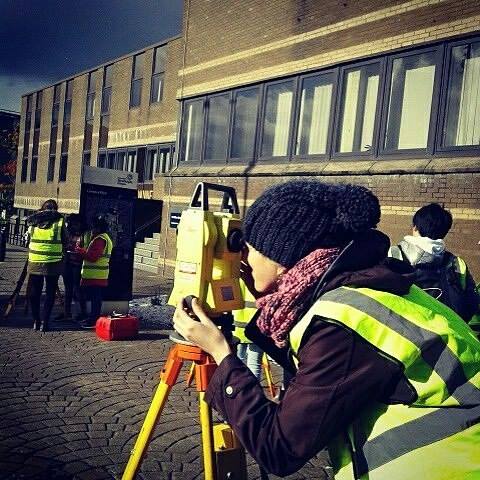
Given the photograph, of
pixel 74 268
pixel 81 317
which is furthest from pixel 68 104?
Answer: pixel 81 317

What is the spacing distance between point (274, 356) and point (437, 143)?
8.36 metres

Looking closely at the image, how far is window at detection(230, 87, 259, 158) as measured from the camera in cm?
1290

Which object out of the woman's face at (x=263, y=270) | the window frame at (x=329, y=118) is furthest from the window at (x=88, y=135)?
the woman's face at (x=263, y=270)

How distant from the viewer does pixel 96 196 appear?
8664 mm

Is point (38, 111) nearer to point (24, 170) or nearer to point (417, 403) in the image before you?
point (24, 170)

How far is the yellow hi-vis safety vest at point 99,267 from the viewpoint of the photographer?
8.02 m

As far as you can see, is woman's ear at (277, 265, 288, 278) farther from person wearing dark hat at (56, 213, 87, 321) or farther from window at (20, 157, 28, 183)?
window at (20, 157, 28, 183)

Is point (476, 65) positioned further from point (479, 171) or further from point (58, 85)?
point (58, 85)

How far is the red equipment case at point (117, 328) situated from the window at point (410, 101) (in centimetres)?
606

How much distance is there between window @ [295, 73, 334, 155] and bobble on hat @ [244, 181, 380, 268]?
9727mm

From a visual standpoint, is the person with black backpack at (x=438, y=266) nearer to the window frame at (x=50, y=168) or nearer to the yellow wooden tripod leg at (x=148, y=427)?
the yellow wooden tripod leg at (x=148, y=427)

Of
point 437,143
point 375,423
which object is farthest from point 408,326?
point 437,143

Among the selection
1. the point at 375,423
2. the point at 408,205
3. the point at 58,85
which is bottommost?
the point at 375,423

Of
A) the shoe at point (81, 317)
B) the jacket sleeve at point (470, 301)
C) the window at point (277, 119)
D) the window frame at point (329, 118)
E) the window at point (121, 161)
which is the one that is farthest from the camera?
the window at point (121, 161)
